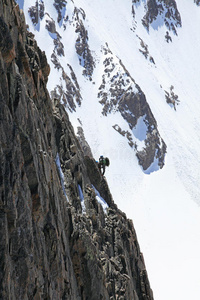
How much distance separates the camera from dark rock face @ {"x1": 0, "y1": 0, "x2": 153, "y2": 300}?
45.8 ft

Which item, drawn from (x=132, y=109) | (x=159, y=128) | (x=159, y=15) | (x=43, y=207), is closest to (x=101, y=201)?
(x=43, y=207)

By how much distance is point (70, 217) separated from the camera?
22922 mm

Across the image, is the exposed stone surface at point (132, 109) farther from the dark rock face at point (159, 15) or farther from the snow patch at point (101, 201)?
the snow patch at point (101, 201)

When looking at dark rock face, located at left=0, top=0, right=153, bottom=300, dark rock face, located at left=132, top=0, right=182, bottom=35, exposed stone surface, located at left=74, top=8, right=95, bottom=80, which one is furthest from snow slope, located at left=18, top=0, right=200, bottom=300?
dark rock face, located at left=0, top=0, right=153, bottom=300

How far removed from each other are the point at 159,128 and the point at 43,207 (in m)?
122

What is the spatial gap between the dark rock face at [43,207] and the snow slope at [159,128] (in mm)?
54772

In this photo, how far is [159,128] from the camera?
450 ft

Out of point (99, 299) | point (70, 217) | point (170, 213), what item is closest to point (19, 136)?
point (70, 217)

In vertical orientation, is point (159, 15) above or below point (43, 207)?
above

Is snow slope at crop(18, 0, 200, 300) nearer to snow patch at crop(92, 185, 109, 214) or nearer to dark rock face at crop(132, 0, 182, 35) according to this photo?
dark rock face at crop(132, 0, 182, 35)

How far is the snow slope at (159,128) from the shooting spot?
9375 cm

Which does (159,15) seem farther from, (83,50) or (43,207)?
(43,207)

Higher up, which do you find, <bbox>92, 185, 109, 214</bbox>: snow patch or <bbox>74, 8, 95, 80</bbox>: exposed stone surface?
<bbox>74, 8, 95, 80</bbox>: exposed stone surface

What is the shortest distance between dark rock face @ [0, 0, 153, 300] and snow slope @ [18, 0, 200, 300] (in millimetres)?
54772
